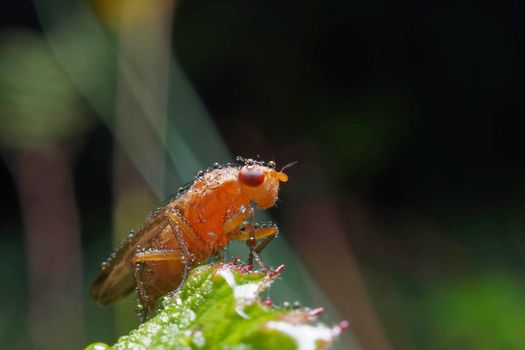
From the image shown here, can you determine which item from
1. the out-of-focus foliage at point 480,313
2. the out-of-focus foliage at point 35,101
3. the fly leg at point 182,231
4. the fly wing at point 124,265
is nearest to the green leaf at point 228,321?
the fly leg at point 182,231

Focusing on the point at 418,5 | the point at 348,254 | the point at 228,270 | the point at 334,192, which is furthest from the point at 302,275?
the point at 228,270

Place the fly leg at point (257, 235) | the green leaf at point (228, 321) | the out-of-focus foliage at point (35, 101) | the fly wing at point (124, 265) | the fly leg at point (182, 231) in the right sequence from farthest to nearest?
1. the out-of-focus foliage at point (35, 101)
2. the fly wing at point (124, 265)
3. the fly leg at point (257, 235)
4. the fly leg at point (182, 231)
5. the green leaf at point (228, 321)

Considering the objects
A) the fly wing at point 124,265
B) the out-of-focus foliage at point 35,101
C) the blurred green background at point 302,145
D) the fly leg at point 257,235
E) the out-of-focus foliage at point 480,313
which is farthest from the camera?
the blurred green background at point 302,145

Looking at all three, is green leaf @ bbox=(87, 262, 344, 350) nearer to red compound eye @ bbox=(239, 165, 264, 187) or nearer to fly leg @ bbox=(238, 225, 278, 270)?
fly leg @ bbox=(238, 225, 278, 270)

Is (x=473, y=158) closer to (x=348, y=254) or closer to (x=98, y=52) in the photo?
(x=348, y=254)

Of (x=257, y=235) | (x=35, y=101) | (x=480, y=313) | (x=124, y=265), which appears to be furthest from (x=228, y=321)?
(x=35, y=101)

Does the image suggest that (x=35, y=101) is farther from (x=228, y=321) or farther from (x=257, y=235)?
(x=228, y=321)

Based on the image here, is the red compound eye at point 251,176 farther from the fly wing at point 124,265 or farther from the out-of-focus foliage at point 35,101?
the out-of-focus foliage at point 35,101
